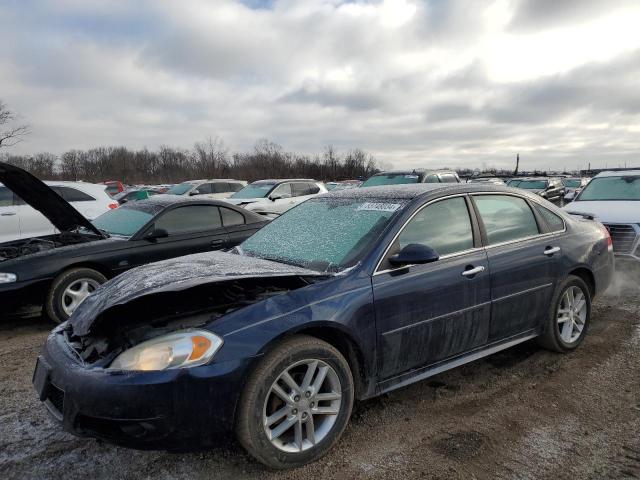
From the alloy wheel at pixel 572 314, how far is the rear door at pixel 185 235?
4.33 metres

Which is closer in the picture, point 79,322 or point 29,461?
point 29,461

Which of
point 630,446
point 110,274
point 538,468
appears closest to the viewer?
point 538,468

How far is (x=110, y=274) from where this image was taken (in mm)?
5898

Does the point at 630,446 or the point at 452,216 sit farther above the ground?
the point at 452,216

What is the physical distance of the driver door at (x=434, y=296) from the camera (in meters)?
3.05

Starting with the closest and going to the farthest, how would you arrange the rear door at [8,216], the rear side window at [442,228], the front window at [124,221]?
the rear side window at [442,228] → the front window at [124,221] → the rear door at [8,216]

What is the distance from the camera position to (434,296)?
3232 millimetres

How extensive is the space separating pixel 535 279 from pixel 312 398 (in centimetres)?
224

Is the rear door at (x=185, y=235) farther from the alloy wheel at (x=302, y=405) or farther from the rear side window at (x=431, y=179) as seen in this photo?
the rear side window at (x=431, y=179)

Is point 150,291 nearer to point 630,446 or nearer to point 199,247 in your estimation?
point 630,446

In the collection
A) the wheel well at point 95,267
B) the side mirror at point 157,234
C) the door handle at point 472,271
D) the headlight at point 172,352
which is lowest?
the wheel well at point 95,267

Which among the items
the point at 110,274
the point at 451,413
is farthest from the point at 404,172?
the point at 451,413

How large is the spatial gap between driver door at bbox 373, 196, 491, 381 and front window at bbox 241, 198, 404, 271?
0.70ft

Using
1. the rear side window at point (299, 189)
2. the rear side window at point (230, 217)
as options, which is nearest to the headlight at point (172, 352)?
the rear side window at point (230, 217)
